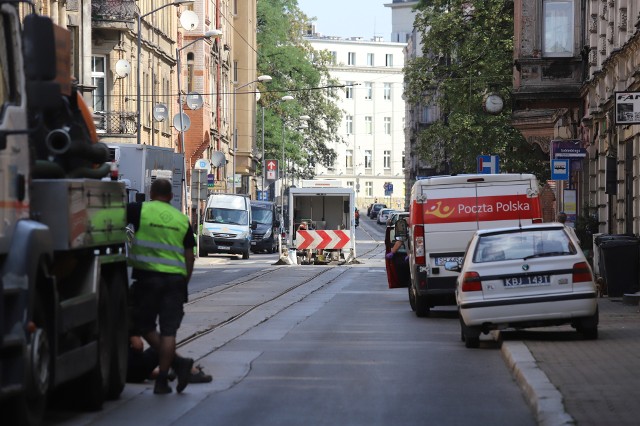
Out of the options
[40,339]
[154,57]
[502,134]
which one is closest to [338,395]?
[40,339]

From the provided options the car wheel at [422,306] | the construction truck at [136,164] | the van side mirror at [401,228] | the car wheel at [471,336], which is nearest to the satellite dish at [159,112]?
the construction truck at [136,164]

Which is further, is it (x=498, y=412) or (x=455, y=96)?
(x=455, y=96)

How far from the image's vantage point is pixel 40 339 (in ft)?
34.2

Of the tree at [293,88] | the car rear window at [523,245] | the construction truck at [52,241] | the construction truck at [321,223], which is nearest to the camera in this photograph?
the construction truck at [52,241]

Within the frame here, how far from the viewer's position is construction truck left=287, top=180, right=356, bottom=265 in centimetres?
5316

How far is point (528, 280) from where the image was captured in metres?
18.8

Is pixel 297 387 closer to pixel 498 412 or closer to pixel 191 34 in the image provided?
pixel 498 412

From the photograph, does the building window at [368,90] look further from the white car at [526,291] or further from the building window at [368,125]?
the white car at [526,291]

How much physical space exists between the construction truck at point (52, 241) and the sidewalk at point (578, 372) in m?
3.33

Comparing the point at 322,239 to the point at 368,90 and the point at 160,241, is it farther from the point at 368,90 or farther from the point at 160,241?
the point at 368,90

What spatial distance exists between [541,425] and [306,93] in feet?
349

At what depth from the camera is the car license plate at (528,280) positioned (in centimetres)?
1878

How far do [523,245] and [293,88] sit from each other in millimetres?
95157

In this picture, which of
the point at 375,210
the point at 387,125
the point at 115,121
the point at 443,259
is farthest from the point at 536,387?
the point at 387,125
